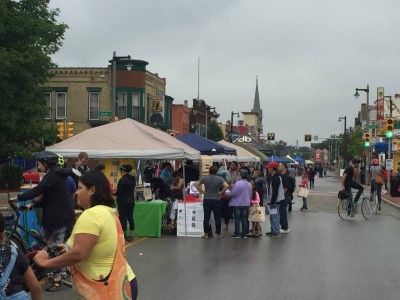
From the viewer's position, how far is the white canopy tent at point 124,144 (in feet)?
49.6

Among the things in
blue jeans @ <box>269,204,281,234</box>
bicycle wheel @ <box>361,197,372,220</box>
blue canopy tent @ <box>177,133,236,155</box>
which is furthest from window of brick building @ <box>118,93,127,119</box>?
blue jeans @ <box>269,204,281,234</box>

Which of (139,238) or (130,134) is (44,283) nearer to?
(139,238)

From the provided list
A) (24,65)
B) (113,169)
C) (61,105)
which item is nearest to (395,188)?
(113,169)

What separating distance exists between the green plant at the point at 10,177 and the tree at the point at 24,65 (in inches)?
36.4

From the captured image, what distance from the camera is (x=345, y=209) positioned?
19.6 m

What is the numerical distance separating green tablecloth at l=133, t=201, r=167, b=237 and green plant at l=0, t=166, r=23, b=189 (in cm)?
2075

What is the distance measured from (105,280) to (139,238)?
10414 millimetres

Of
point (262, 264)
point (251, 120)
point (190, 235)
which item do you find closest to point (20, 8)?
point (190, 235)

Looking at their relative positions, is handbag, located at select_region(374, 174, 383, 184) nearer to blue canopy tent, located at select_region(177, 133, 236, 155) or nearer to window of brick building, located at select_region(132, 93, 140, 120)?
blue canopy tent, located at select_region(177, 133, 236, 155)

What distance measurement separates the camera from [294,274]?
977 cm

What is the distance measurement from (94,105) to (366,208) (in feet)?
103

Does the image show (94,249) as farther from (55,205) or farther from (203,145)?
(203,145)

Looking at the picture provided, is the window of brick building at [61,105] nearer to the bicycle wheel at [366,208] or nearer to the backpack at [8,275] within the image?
the bicycle wheel at [366,208]

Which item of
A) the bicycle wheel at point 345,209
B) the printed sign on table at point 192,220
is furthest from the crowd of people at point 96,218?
the bicycle wheel at point 345,209
